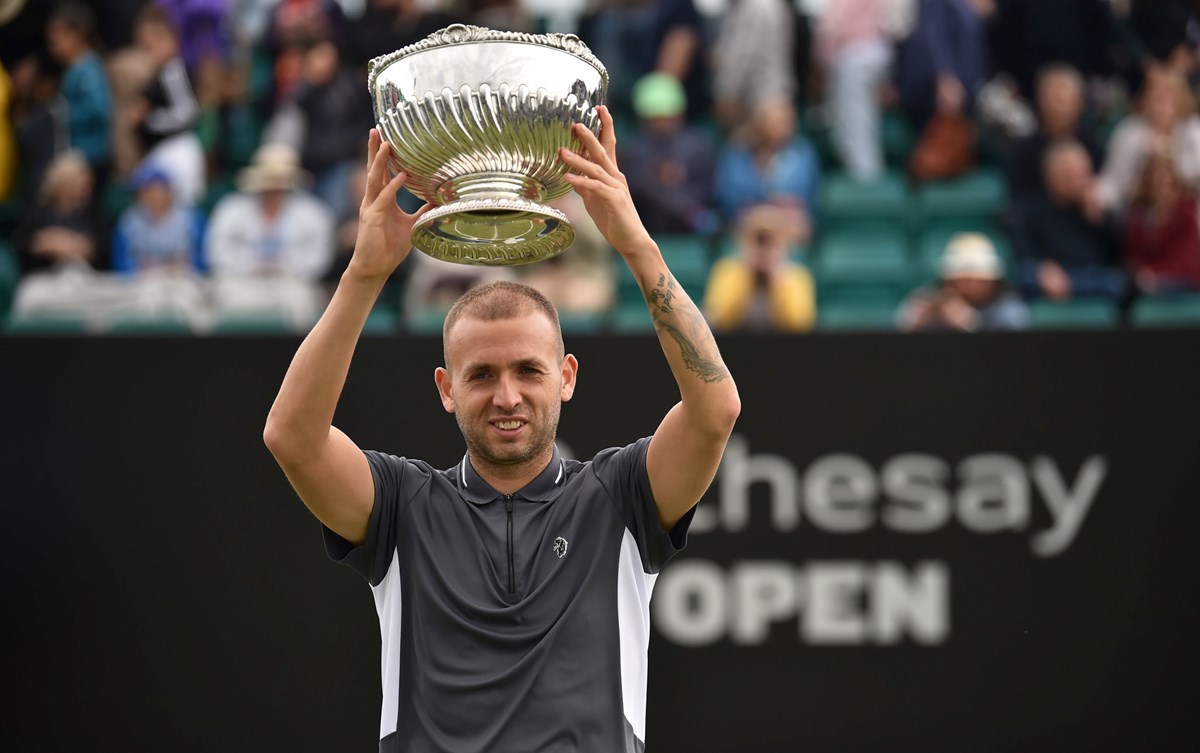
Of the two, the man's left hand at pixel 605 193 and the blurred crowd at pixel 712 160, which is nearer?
the man's left hand at pixel 605 193

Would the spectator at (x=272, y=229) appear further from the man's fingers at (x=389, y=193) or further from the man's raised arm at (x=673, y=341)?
the man's raised arm at (x=673, y=341)

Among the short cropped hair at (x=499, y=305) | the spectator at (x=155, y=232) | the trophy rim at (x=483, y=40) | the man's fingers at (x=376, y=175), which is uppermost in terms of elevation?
the spectator at (x=155, y=232)

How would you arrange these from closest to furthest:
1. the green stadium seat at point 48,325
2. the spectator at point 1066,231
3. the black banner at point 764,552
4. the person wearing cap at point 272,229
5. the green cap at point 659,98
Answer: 1. the black banner at point 764,552
2. the green stadium seat at point 48,325
3. the spectator at point 1066,231
4. the person wearing cap at point 272,229
5. the green cap at point 659,98

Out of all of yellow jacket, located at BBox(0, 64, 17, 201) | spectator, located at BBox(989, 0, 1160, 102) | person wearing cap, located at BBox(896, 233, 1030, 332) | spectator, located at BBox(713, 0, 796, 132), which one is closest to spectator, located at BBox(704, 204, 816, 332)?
person wearing cap, located at BBox(896, 233, 1030, 332)

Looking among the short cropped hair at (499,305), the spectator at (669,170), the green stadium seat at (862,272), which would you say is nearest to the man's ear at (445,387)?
the short cropped hair at (499,305)

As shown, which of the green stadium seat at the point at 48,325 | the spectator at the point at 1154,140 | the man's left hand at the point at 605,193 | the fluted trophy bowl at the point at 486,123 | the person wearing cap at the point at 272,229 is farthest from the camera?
the person wearing cap at the point at 272,229

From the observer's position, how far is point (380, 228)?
2.78 metres

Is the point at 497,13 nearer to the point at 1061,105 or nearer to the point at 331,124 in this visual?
the point at 331,124

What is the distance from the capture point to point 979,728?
486 cm

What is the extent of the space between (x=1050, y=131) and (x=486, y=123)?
5.86 m

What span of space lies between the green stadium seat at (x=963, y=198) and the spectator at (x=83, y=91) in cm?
486

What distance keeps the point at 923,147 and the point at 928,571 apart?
4169 mm

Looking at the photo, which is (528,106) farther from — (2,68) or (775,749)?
(2,68)

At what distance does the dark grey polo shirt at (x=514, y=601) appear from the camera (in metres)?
2.76
